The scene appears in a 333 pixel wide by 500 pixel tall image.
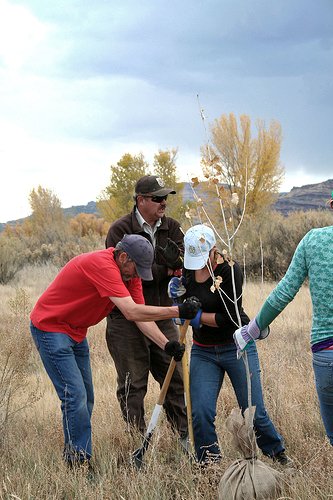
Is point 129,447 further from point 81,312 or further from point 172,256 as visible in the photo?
point 172,256

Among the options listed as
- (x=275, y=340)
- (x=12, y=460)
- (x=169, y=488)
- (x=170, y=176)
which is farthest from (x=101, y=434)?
(x=170, y=176)

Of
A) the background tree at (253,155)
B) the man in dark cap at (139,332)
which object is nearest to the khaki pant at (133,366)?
the man in dark cap at (139,332)

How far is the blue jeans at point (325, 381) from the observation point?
2994 mm

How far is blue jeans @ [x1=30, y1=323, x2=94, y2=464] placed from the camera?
13.1ft

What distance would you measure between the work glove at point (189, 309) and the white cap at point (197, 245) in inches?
8.8

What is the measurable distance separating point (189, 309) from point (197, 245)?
1.27 feet

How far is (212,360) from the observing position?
12.6ft

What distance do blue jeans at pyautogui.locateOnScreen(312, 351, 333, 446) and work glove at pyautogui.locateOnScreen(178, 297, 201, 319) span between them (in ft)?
2.78

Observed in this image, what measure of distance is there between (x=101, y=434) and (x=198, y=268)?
1677 mm

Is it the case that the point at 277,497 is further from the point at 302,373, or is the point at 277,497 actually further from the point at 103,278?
the point at 302,373

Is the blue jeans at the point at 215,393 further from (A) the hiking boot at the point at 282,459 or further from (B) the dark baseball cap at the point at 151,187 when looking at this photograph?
(B) the dark baseball cap at the point at 151,187

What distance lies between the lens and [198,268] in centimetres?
377

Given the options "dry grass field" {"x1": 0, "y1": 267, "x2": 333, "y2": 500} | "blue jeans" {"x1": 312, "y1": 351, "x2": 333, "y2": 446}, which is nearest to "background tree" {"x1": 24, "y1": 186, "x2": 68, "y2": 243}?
"dry grass field" {"x1": 0, "y1": 267, "x2": 333, "y2": 500}

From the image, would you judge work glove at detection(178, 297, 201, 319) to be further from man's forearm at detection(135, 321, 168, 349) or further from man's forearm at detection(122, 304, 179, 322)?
man's forearm at detection(135, 321, 168, 349)
